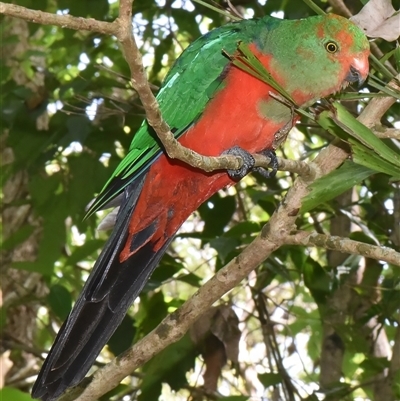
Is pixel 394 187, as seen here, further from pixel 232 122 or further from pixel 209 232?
pixel 232 122

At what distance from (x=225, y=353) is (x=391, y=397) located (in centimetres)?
69

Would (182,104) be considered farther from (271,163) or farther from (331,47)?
(331,47)

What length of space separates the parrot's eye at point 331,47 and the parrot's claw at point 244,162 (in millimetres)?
404

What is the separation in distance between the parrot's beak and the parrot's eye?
0.25ft

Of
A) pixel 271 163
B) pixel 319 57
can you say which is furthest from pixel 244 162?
pixel 319 57

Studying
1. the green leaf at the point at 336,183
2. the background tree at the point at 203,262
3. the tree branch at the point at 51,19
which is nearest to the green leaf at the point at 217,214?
the background tree at the point at 203,262

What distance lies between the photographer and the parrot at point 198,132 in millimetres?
1852

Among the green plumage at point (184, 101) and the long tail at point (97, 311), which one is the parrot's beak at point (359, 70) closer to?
the green plumage at point (184, 101)

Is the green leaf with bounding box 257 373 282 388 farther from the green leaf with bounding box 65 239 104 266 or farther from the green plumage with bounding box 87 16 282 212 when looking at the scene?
the green plumage with bounding box 87 16 282 212

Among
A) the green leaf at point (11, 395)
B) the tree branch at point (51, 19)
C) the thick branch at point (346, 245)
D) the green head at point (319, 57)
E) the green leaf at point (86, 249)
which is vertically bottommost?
the green leaf at point (11, 395)

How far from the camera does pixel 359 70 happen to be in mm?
1869

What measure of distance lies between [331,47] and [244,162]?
46 cm

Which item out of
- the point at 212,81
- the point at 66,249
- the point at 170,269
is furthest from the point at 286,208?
the point at 66,249

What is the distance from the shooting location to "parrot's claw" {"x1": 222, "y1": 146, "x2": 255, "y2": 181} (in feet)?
6.10
